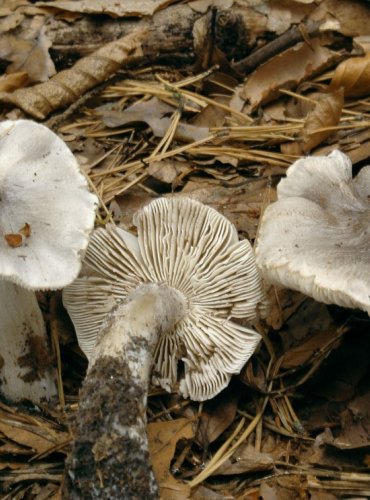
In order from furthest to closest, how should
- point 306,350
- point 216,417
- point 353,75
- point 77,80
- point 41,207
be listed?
point 77,80, point 353,75, point 306,350, point 216,417, point 41,207

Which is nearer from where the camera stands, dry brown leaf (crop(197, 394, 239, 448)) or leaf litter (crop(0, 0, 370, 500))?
leaf litter (crop(0, 0, 370, 500))

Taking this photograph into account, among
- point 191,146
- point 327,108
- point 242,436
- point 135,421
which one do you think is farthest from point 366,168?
point 135,421

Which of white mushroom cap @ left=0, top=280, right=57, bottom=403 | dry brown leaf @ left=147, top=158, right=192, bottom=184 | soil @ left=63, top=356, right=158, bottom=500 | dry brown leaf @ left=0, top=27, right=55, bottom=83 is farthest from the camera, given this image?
dry brown leaf @ left=0, top=27, right=55, bottom=83

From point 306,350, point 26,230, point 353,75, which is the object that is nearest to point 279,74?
point 353,75

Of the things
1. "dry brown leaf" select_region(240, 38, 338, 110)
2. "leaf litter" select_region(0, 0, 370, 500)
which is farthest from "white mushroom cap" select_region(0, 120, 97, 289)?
"dry brown leaf" select_region(240, 38, 338, 110)

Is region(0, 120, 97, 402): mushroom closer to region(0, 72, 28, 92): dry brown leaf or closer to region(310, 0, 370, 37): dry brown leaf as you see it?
region(0, 72, 28, 92): dry brown leaf

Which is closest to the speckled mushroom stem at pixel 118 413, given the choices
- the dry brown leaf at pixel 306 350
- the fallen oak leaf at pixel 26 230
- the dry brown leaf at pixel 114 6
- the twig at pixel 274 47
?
the fallen oak leaf at pixel 26 230

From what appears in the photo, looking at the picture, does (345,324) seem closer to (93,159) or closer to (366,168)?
(366,168)

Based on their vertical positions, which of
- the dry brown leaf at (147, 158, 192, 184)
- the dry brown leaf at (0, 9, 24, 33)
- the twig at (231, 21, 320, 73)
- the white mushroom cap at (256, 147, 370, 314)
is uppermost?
the dry brown leaf at (0, 9, 24, 33)

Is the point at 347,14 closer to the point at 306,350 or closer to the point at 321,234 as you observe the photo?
the point at 321,234
